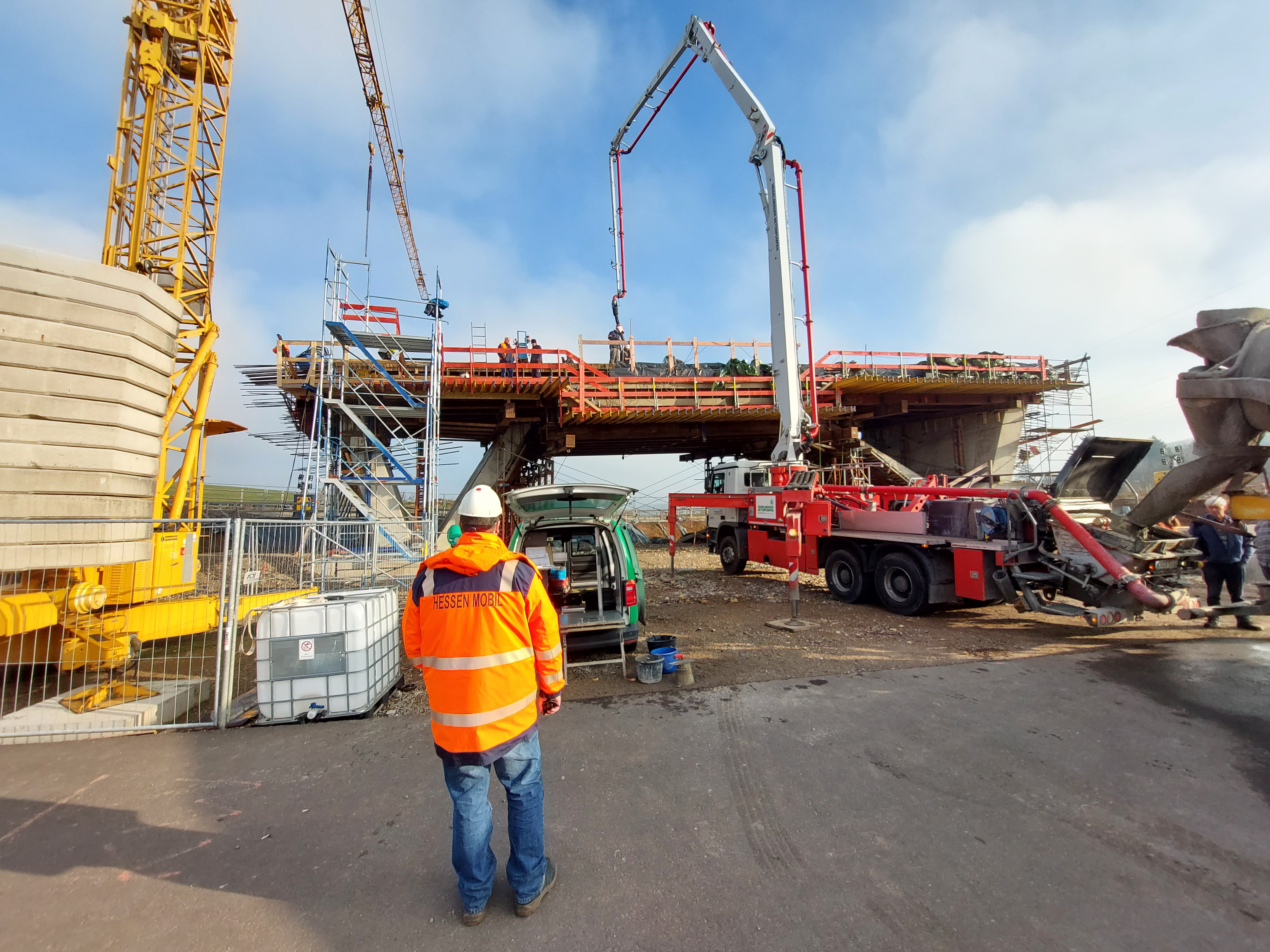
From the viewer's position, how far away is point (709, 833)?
9.25 ft

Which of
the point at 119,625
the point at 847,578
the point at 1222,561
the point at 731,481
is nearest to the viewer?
the point at 119,625

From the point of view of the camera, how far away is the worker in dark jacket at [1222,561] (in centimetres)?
674

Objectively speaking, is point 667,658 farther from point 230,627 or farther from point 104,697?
point 104,697

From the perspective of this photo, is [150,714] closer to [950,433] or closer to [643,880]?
[643,880]

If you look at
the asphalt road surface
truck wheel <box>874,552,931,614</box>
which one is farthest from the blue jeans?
truck wheel <box>874,552,931,614</box>

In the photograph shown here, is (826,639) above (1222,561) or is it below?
below

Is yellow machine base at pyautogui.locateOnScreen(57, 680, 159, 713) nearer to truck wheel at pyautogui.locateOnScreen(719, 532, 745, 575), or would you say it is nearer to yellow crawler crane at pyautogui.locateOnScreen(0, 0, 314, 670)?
yellow crawler crane at pyautogui.locateOnScreen(0, 0, 314, 670)

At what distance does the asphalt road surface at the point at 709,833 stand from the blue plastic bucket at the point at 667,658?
730 mm

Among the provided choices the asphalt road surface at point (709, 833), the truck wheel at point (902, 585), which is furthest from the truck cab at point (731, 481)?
the asphalt road surface at point (709, 833)

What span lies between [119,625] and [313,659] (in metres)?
2.46

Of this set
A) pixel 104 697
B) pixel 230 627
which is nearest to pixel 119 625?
Answer: pixel 104 697

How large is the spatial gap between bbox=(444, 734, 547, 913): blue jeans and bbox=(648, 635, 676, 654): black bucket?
124 inches

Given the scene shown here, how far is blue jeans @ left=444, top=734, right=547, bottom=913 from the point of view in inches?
87.4

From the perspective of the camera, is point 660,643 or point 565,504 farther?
point 565,504
